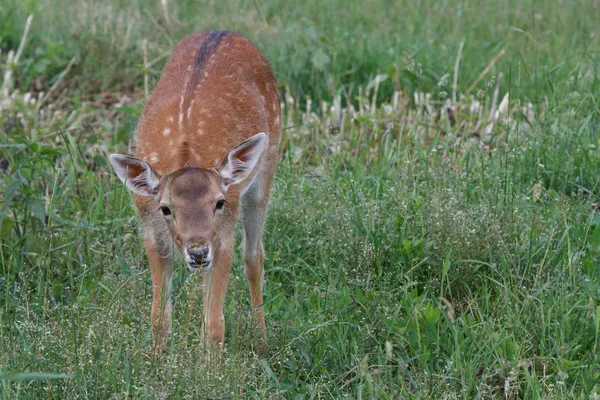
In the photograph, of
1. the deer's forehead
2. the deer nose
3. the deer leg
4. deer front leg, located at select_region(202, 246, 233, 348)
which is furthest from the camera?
the deer leg

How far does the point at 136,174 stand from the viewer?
194 inches

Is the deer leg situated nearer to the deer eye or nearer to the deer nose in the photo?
the deer eye

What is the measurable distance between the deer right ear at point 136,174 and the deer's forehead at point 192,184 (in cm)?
9

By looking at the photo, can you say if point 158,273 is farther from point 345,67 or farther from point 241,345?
point 345,67

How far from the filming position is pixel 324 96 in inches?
340

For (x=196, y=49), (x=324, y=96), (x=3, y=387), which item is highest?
(x=196, y=49)

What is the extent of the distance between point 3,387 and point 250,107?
8.01ft

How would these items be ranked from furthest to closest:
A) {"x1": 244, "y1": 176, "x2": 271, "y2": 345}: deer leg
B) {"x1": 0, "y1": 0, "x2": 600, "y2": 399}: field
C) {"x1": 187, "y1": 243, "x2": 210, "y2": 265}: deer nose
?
{"x1": 244, "y1": 176, "x2": 271, "y2": 345}: deer leg → {"x1": 187, "y1": 243, "x2": 210, "y2": 265}: deer nose → {"x1": 0, "y1": 0, "x2": 600, "y2": 399}: field

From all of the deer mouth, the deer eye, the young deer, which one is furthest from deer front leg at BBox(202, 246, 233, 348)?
the deer eye

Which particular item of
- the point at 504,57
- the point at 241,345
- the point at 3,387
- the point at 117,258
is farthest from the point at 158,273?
the point at 504,57

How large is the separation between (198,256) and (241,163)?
2.20 ft

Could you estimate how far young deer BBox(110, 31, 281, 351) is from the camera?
4809 mm

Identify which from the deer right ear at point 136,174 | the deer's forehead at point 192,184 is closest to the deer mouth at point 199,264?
the deer's forehead at point 192,184

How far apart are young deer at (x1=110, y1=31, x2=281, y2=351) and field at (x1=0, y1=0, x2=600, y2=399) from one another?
0.14m
